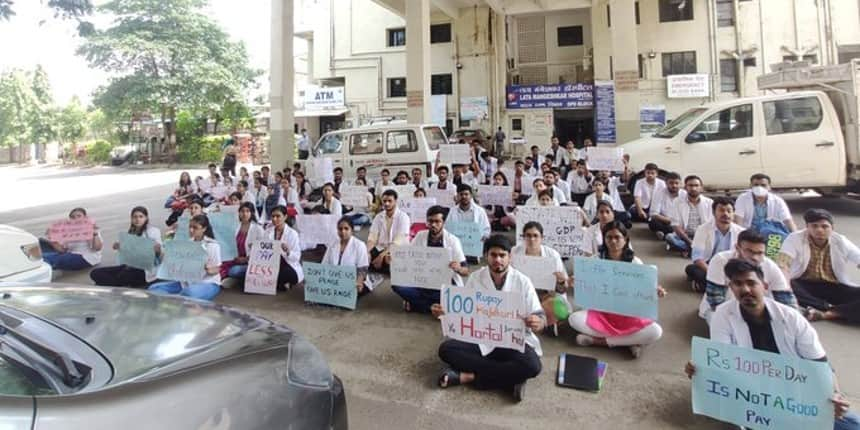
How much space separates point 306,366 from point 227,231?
5056 mm

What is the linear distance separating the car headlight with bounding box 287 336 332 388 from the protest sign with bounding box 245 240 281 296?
3.60m

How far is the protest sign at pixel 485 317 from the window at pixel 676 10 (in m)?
21.6

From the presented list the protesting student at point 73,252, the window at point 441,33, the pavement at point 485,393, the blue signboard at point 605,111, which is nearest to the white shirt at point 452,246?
the pavement at point 485,393

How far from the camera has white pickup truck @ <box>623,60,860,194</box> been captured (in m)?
7.64

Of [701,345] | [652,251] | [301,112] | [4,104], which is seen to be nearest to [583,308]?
[701,345]

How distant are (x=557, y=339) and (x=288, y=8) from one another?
14241 millimetres

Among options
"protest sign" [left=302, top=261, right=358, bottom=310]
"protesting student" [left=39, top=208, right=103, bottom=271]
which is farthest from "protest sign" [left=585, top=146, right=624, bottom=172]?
"protesting student" [left=39, top=208, right=103, bottom=271]

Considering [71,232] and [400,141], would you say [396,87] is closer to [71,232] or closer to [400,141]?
[400,141]

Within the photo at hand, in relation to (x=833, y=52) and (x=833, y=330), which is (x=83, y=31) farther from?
(x=833, y=52)

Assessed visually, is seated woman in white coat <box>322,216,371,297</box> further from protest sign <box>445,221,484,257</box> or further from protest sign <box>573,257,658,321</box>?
protest sign <box>573,257,658,321</box>

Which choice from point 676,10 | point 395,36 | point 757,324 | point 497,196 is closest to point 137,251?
point 497,196

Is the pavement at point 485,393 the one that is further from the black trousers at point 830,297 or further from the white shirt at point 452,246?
the white shirt at point 452,246

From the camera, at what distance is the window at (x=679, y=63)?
20.4 meters

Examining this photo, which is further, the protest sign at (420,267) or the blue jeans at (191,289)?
the blue jeans at (191,289)
